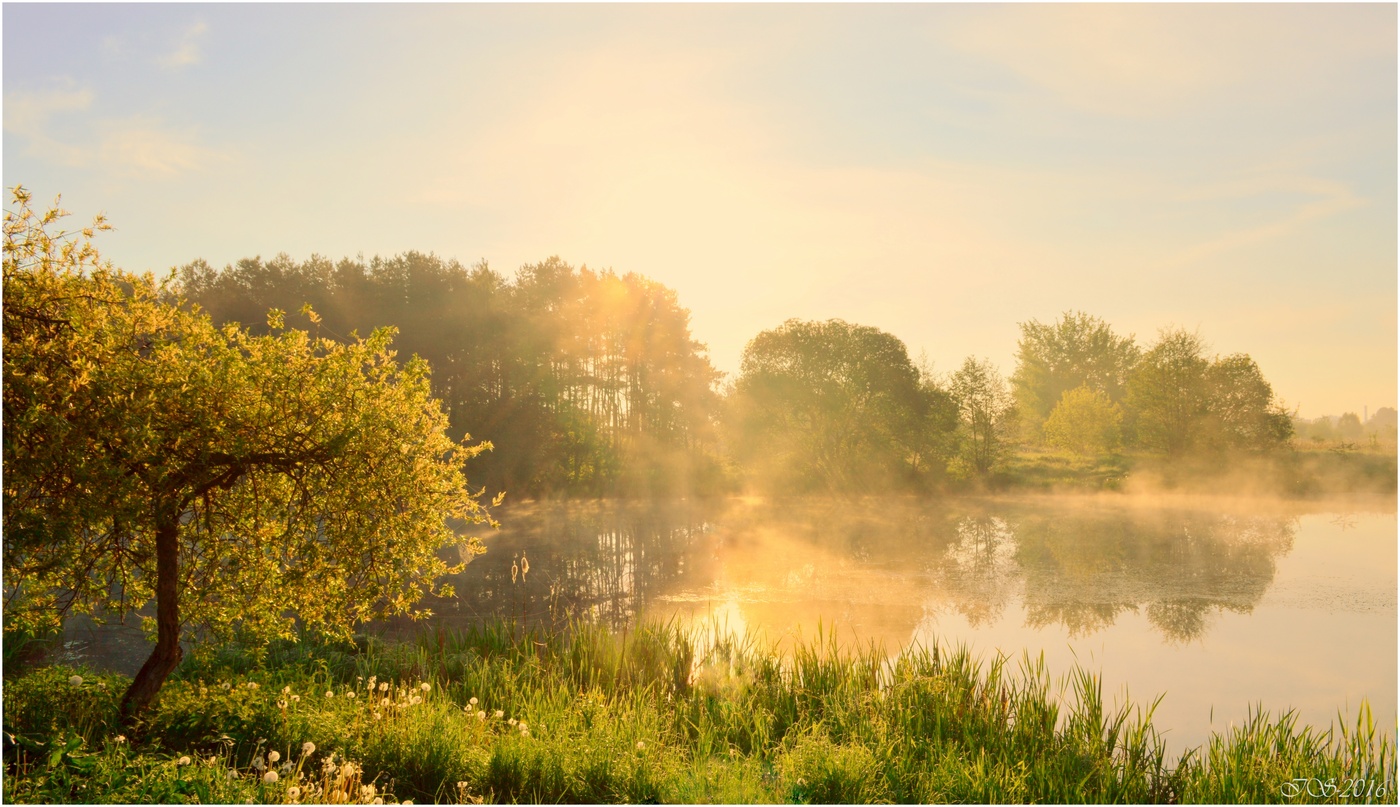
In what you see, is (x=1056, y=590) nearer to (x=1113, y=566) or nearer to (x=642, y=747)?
(x=1113, y=566)

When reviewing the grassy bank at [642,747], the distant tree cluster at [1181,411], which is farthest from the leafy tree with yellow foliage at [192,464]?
the distant tree cluster at [1181,411]

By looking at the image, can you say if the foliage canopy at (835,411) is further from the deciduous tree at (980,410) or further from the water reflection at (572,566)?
the water reflection at (572,566)

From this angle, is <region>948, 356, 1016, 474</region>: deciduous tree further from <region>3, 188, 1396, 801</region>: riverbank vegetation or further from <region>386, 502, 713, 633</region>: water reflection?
<region>3, 188, 1396, 801</region>: riverbank vegetation

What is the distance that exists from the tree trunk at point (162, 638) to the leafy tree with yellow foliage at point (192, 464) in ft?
0.05

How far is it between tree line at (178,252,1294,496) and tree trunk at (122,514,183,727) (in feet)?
88.8

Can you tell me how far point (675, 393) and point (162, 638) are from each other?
32912 millimetres

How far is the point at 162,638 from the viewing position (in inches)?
252

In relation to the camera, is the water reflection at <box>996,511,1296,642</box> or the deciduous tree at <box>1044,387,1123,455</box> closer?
the water reflection at <box>996,511,1296,642</box>

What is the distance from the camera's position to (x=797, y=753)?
6.20 metres

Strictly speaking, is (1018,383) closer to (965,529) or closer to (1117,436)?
(1117,436)

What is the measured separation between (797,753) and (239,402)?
16.0ft

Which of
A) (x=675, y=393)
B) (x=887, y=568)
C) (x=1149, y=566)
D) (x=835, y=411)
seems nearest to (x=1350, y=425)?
(x=835, y=411)

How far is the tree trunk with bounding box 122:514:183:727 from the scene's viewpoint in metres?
6.36

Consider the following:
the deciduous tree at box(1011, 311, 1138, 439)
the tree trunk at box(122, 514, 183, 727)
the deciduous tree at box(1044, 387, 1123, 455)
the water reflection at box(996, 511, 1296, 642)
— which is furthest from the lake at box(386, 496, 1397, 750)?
the deciduous tree at box(1011, 311, 1138, 439)
